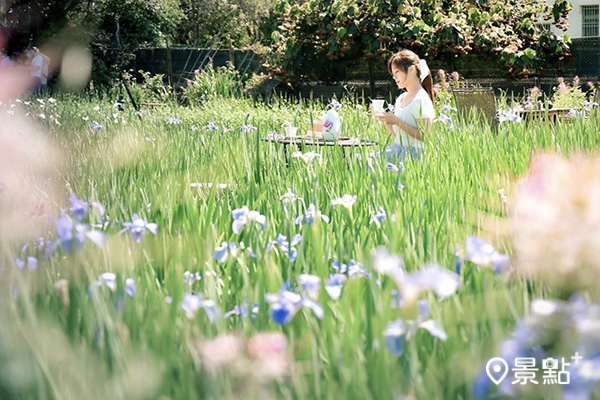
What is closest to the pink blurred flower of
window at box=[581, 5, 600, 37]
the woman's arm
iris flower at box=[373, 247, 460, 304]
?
iris flower at box=[373, 247, 460, 304]

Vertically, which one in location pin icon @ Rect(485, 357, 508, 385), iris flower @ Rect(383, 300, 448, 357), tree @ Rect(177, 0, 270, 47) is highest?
tree @ Rect(177, 0, 270, 47)

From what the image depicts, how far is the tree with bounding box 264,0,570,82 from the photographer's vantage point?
1139 centimetres

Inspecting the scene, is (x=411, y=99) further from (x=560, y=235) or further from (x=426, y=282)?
(x=426, y=282)

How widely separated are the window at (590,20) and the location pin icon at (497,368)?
2083 cm

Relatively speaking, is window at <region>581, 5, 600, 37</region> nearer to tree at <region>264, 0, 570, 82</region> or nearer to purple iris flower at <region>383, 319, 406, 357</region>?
tree at <region>264, 0, 570, 82</region>

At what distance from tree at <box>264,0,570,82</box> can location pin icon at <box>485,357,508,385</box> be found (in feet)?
34.6

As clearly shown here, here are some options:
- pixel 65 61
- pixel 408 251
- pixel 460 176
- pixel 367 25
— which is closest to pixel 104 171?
pixel 460 176

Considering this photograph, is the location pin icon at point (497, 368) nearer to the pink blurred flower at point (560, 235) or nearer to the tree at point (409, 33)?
the pink blurred flower at point (560, 235)

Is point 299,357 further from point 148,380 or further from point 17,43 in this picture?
point 17,43

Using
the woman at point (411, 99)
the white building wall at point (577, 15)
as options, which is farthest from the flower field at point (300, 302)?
the white building wall at point (577, 15)

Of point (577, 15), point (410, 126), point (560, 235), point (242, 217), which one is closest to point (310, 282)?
point (242, 217)

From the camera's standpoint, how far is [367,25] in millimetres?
11703

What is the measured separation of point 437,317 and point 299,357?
0.69 ft

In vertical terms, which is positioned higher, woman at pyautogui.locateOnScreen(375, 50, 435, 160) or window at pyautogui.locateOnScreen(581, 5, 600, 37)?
window at pyautogui.locateOnScreen(581, 5, 600, 37)
